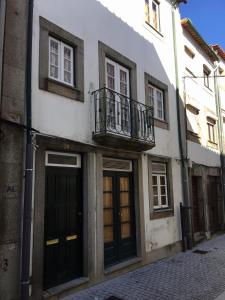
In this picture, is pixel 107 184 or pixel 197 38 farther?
pixel 197 38

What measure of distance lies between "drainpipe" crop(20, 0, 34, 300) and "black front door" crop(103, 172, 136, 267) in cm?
252

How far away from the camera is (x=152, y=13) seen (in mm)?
10391

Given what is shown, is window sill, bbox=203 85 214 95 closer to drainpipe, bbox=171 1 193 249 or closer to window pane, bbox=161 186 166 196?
A: drainpipe, bbox=171 1 193 249

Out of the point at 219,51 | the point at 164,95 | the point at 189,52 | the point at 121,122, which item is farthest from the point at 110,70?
the point at 219,51

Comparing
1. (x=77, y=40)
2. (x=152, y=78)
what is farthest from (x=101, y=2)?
(x=152, y=78)

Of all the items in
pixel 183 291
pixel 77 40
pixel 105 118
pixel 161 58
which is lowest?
pixel 183 291

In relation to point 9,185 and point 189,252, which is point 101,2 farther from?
point 189,252

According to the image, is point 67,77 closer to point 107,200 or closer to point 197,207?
point 107,200

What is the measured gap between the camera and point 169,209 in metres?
9.57

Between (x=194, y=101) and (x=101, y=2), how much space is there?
617cm

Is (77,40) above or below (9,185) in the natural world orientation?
above

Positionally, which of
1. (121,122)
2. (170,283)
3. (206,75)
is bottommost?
(170,283)

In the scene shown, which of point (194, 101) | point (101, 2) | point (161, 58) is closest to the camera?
point (101, 2)

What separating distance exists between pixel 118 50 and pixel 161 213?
4786mm
